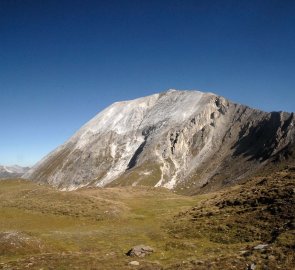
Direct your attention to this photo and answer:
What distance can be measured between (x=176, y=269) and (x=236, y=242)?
11217mm

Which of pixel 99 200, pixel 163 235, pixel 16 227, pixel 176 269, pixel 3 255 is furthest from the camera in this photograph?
pixel 99 200

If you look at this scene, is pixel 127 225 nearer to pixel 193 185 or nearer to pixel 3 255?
pixel 3 255

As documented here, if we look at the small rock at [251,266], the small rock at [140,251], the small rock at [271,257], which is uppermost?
the small rock at [271,257]

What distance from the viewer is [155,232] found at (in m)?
42.9

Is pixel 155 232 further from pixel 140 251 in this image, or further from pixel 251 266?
pixel 251 266

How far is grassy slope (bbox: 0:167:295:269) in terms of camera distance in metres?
27.6

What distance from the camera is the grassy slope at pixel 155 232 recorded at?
2758 centimetres

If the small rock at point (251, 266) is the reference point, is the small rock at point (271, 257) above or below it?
above

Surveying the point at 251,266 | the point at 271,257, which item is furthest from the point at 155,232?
the point at 251,266

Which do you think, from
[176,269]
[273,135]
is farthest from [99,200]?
[273,135]

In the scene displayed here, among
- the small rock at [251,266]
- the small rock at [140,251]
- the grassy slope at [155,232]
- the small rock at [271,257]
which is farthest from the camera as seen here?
the small rock at [140,251]

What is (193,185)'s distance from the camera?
189875mm

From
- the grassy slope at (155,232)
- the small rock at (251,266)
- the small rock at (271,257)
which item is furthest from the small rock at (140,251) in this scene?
the small rock at (271,257)

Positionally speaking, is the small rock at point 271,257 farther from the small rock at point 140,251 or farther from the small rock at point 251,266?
the small rock at point 140,251
